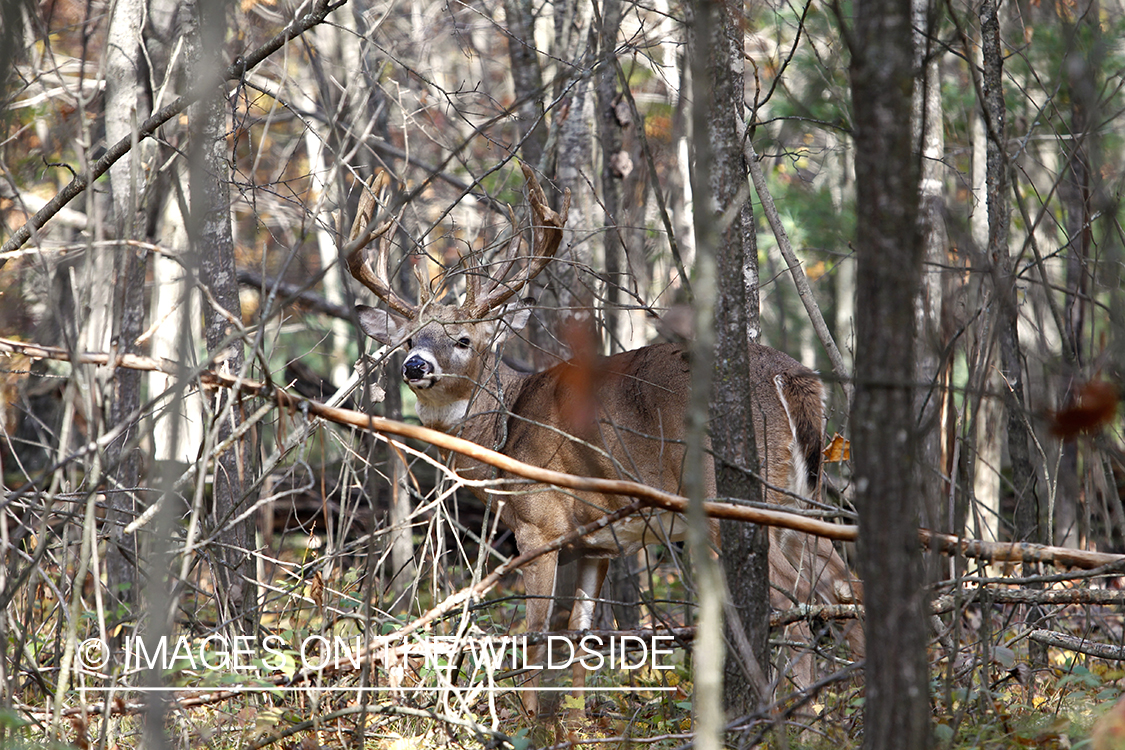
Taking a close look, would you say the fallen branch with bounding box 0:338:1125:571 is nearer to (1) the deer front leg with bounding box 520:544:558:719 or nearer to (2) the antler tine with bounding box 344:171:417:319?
(1) the deer front leg with bounding box 520:544:558:719

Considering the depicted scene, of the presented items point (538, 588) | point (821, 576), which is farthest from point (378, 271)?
point (821, 576)

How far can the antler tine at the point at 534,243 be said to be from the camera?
5.32 metres

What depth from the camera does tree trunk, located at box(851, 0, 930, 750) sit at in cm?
218

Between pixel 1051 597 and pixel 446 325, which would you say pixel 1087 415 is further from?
pixel 446 325

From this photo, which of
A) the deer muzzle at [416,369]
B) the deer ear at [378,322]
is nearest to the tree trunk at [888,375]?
the deer muzzle at [416,369]

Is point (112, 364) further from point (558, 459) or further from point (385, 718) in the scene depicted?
point (558, 459)

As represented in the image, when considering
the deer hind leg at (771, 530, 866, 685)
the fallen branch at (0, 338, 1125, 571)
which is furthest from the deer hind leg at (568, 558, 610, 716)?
the fallen branch at (0, 338, 1125, 571)

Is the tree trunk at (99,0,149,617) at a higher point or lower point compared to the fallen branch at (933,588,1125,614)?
higher

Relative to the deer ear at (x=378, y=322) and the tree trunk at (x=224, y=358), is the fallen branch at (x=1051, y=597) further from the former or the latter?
the deer ear at (x=378, y=322)

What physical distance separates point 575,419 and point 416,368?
1132 millimetres

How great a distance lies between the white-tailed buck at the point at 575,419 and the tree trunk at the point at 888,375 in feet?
8.15

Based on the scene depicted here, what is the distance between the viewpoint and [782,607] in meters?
5.80

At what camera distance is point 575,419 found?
5539 millimetres

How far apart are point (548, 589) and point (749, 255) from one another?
8.06 ft
